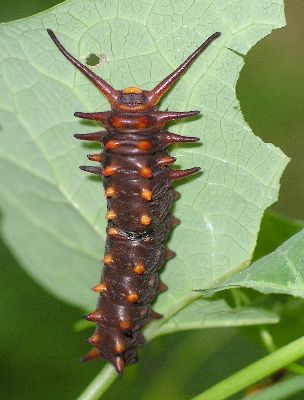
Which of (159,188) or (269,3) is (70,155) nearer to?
(159,188)

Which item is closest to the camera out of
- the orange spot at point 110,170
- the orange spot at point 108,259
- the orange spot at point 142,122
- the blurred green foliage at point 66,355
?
the orange spot at point 142,122

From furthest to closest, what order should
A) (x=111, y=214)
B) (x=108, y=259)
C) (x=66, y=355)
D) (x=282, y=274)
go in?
(x=66, y=355) < (x=108, y=259) < (x=111, y=214) < (x=282, y=274)

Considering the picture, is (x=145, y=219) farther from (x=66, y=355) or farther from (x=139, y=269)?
(x=66, y=355)

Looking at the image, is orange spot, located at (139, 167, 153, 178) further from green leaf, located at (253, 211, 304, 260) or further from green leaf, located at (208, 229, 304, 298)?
green leaf, located at (253, 211, 304, 260)

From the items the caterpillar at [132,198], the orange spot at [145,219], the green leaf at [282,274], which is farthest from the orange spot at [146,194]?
the green leaf at [282,274]

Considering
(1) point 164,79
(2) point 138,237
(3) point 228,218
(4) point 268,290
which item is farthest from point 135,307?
(1) point 164,79

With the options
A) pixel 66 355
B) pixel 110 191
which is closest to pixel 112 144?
pixel 110 191

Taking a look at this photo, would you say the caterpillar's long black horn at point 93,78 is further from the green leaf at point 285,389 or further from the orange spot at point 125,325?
the green leaf at point 285,389
